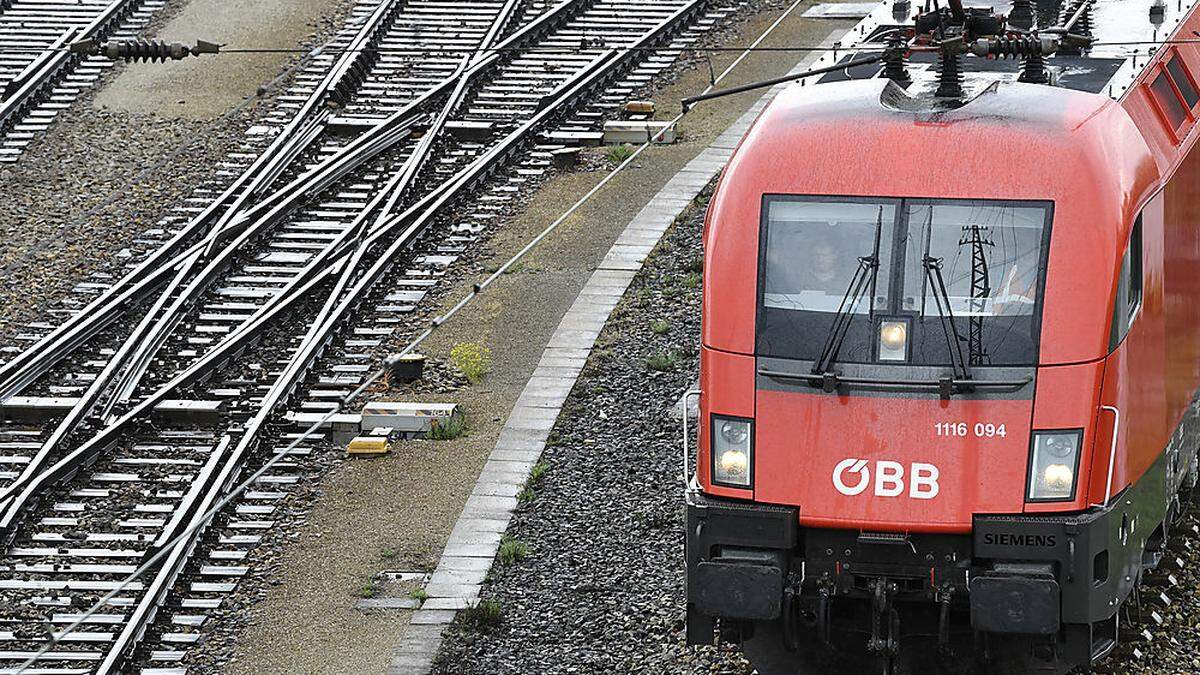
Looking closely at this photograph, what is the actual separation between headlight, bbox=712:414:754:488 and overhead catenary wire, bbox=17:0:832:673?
3.87m

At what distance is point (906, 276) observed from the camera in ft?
34.5

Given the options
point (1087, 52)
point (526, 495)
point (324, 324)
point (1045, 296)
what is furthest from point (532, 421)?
point (1045, 296)

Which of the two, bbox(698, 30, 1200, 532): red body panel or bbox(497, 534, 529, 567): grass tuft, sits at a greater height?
bbox(698, 30, 1200, 532): red body panel

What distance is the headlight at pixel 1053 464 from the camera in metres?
10.2

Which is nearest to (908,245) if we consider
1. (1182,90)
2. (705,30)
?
(1182,90)

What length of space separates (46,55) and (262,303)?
6.28 m

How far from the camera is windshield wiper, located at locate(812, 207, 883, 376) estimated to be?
10445 mm

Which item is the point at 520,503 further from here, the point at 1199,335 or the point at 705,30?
the point at 705,30

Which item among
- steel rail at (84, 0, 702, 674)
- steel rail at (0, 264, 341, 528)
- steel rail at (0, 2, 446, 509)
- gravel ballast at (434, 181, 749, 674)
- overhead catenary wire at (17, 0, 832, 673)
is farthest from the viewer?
steel rail at (0, 2, 446, 509)

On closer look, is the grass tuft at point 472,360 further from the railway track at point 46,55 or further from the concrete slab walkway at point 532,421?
the railway track at point 46,55

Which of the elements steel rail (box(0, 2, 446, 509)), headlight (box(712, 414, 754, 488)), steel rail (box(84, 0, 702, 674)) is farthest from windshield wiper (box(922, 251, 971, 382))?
steel rail (box(0, 2, 446, 509))

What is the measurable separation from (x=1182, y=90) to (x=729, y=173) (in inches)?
137

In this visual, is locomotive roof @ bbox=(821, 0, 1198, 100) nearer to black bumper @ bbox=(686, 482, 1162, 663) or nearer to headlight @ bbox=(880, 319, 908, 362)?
headlight @ bbox=(880, 319, 908, 362)

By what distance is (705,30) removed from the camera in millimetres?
25391
